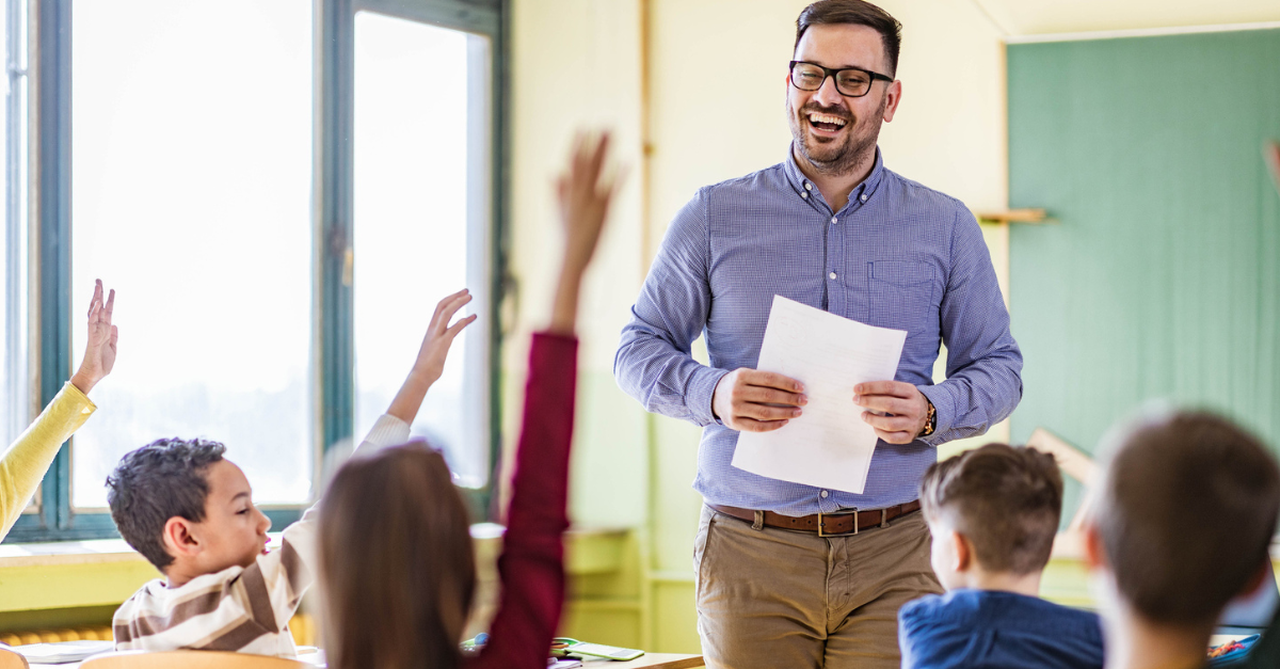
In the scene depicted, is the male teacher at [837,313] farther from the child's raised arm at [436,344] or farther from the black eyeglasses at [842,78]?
the child's raised arm at [436,344]

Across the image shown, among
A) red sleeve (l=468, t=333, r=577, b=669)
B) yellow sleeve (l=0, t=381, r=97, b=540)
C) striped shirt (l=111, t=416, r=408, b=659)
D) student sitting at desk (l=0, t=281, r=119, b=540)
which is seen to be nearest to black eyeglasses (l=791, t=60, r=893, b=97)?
striped shirt (l=111, t=416, r=408, b=659)

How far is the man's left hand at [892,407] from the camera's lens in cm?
197

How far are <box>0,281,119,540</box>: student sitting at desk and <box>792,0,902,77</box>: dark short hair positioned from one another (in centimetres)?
143

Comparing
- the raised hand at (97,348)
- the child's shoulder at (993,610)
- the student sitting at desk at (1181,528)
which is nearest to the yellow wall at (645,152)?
the raised hand at (97,348)

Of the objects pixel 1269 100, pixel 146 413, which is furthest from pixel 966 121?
pixel 146 413

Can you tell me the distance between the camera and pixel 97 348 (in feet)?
7.80

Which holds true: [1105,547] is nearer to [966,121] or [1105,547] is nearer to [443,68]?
[966,121]

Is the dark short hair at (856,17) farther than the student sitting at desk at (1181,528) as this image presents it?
Yes

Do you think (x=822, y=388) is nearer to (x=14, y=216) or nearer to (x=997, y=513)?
(x=997, y=513)

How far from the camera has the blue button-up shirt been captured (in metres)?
2.13

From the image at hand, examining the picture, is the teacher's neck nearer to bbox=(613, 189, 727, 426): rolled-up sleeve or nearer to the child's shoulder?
bbox=(613, 189, 727, 426): rolled-up sleeve

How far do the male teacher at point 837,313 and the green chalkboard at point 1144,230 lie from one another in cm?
164

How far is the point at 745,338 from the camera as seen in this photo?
2.19m

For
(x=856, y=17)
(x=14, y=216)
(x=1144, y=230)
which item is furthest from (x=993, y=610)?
(x=14, y=216)
